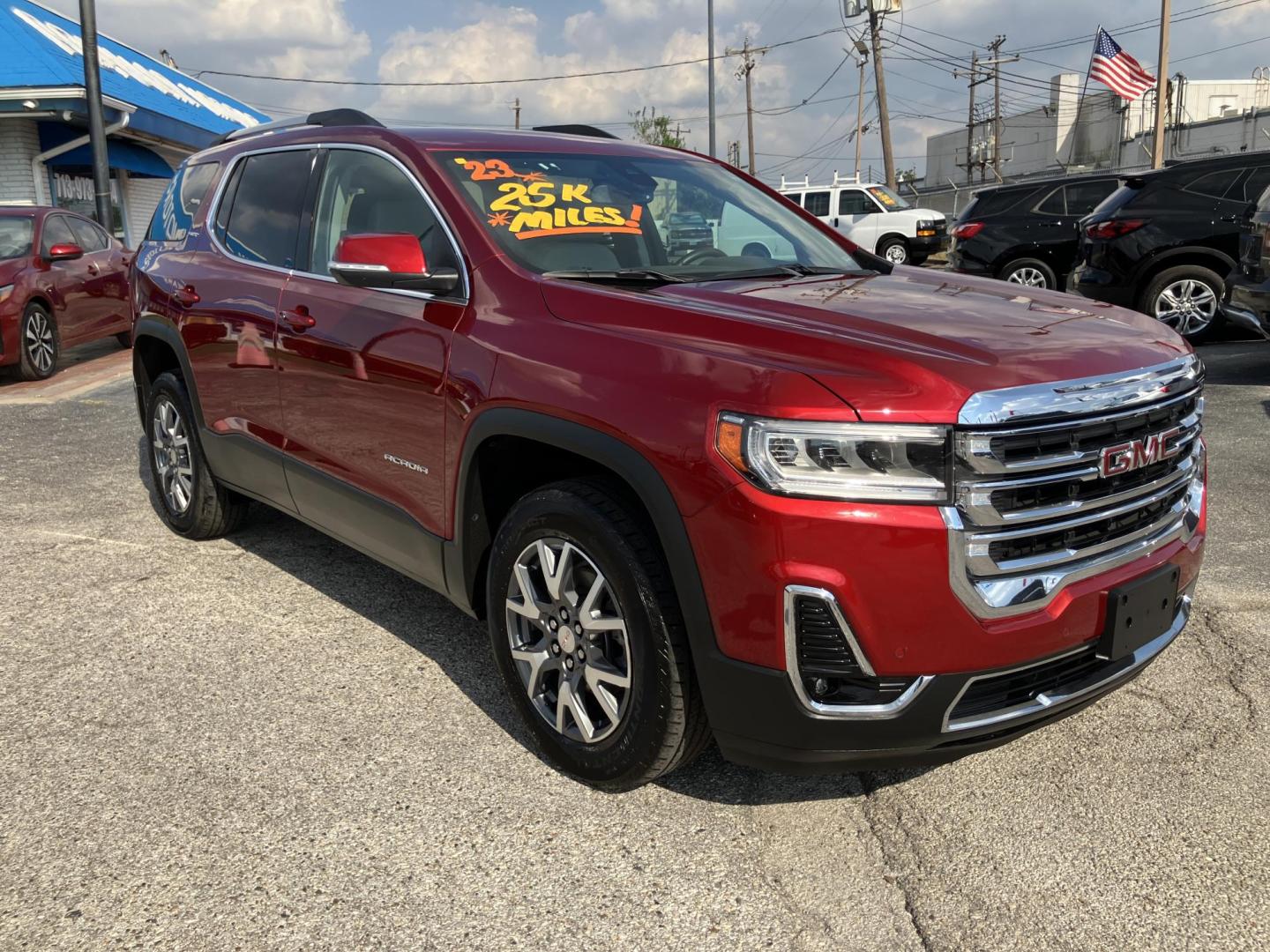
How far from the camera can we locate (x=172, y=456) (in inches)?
211

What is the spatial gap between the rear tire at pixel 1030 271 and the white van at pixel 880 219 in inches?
434

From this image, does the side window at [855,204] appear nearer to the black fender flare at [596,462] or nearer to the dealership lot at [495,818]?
the dealership lot at [495,818]

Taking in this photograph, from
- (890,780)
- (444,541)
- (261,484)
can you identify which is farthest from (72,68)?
(890,780)

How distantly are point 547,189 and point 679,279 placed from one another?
647 millimetres

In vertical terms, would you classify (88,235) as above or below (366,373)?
above

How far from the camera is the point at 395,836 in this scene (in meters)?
2.87

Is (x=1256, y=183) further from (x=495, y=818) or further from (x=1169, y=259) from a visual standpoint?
(x=495, y=818)

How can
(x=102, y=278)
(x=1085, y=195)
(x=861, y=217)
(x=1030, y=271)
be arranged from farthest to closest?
1. (x=861, y=217)
2. (x=1085, y=195)
3. (x=1030, y=271)
4. (x=102, y=278)

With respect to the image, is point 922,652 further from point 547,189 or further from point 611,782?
point 547,189

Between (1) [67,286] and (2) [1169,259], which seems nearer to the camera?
(2) [1169,259]

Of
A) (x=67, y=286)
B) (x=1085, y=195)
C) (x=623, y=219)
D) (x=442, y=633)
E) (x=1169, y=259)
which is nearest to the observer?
(x=623, y=219)

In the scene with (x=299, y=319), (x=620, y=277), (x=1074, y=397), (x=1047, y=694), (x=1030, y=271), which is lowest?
(x=1047, y=694)

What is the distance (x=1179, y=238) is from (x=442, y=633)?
8.86 m

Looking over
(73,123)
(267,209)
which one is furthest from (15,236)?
(267,209)
